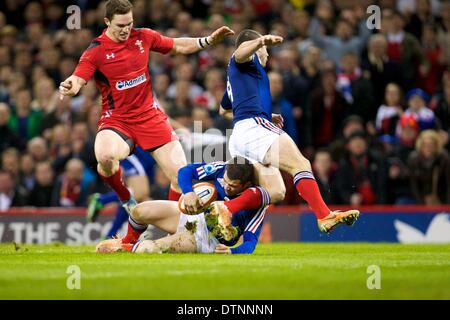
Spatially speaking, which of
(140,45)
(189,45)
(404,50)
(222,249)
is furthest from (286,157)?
(404,50)

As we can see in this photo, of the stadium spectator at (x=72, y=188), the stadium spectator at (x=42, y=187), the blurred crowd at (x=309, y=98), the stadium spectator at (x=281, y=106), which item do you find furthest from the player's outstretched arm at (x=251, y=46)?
the stadium spectator at (x=42, y=187)

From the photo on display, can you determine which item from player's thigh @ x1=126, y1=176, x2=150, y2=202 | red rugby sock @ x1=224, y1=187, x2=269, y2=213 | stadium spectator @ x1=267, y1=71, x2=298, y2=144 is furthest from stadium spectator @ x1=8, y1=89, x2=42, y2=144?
red rugby sock @ x1=224, y1=187, x2=269, y2=213

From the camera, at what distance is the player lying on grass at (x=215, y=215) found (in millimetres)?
9633

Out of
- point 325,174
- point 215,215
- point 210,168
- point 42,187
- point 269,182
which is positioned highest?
point 325,174

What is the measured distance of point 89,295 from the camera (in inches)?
277

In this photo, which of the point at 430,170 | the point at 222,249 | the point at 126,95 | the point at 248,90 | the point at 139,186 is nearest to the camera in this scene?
the point at 222,249

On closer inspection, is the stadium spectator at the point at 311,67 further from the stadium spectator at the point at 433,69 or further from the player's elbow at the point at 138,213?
the player's elbow at the point at 138,213

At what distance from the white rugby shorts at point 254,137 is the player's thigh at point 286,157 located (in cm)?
7

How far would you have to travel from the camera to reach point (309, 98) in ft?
53.9

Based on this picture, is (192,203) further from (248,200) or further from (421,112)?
(421,112)

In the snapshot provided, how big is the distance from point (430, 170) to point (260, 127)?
576 cm
